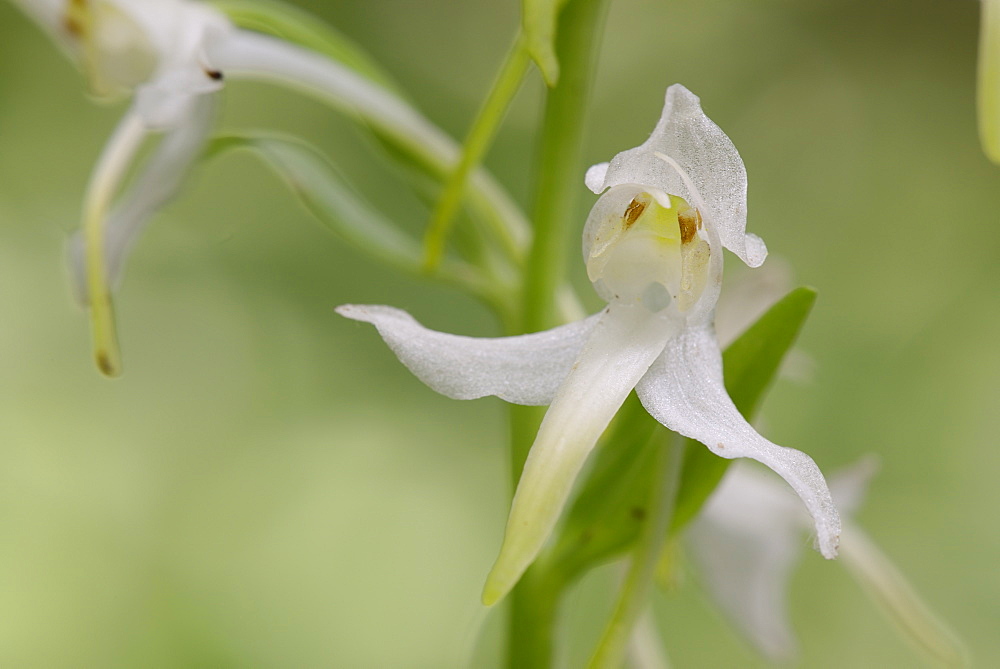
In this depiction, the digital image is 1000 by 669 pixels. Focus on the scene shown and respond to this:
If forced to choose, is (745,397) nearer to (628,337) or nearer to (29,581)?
(628,337)

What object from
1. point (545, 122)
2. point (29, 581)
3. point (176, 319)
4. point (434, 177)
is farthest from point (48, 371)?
point (545, 122)

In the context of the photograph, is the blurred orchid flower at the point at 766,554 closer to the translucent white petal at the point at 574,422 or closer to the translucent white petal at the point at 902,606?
the translucent white petal at the point at 902,606

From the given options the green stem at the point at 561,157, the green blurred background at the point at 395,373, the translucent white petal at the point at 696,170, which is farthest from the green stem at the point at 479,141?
the green blurred background at the point at 395,373

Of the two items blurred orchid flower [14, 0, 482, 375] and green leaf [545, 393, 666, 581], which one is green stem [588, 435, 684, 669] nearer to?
green leaf [545, 393, 666, 581]

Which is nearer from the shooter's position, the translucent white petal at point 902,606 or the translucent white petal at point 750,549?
the translucent white petal at point 902,606

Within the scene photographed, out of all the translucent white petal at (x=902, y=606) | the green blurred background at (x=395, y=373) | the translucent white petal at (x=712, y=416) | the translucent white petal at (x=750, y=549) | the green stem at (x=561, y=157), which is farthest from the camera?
the green blurred background at (x=395, y=373)

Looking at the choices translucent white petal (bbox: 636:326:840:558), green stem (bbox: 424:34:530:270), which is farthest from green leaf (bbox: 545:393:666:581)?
green stem (bbox: 424:34:530:270)
